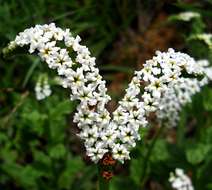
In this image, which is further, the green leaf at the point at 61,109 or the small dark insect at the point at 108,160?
the green leaf at the point at 61,109

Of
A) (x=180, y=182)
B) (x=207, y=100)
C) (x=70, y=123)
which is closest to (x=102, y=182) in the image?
(x=180, y=182)

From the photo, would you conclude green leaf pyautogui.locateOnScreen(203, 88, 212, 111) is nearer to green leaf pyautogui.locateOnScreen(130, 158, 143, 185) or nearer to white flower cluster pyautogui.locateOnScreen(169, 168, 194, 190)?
white flower cluster pyautogui.locateOnScreen(169, 168, 194, 190)

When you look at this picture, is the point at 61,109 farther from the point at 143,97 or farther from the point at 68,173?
the point at 143,97

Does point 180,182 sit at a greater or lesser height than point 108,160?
greater

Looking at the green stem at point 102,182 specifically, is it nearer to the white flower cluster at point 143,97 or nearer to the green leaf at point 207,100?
the white flower cluster at point 143,97

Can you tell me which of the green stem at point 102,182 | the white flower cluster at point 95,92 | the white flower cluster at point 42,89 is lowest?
the green stem at point 102,182

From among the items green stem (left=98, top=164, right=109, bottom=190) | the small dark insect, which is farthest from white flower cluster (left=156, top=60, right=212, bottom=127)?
the small dark insect

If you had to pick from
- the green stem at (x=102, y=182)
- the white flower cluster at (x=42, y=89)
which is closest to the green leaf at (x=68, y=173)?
the white flower cluster at (x=42, y=89)
